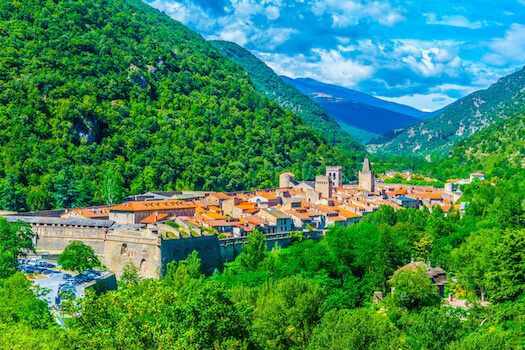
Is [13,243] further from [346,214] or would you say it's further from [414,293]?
[346,214]

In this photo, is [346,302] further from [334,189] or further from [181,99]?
[181,99]

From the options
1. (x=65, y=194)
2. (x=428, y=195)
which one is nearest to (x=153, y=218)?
(x=65, y=194)

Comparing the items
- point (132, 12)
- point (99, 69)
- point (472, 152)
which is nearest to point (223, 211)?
point (99, 69)

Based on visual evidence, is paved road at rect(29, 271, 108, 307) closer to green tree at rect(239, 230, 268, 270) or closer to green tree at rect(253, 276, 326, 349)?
green tree at rect(253, 276, 326, 349)

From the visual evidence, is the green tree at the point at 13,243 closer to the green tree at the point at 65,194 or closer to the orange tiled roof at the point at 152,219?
the orange tiled roof at the point at 152,219

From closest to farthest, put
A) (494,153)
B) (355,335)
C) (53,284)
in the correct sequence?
(355,335), (53,284), (494,153)

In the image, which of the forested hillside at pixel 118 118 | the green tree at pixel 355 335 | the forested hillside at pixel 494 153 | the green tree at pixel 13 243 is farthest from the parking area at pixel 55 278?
the forested hillside at pixel 494 153
